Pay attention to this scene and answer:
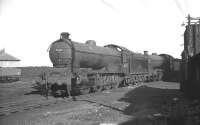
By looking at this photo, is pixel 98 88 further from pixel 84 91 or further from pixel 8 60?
pixel 8 60

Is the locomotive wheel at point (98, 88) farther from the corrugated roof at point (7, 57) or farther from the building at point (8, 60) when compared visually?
the corrugated roof at point (7, 57)

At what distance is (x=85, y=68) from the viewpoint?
17391mm

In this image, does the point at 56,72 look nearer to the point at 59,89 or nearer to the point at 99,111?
the point at 59,89

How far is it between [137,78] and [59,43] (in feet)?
42.5

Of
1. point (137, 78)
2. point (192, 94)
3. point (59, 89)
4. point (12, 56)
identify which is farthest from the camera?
point (12, 56)

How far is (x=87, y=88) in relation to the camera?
17531 mm

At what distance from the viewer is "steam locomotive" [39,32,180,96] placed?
1558 centimetres

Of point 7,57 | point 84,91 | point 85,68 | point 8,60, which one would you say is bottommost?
point 84,91

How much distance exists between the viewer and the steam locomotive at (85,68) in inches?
613

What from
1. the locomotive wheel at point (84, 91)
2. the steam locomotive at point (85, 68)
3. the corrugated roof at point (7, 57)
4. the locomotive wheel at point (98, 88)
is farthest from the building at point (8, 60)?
the locomotive wheel at point (84, 91)

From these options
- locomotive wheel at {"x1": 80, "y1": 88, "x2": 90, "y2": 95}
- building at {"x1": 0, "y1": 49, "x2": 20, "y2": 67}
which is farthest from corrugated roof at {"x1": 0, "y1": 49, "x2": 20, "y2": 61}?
locomotive wheel at {"x1": 80, "y1": 88, "x2": 90, "y2": 95}

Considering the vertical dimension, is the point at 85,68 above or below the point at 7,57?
below

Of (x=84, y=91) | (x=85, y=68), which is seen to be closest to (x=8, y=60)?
(x=85, y=68)

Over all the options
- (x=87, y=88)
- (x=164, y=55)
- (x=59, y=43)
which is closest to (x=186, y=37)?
(x=87, y=88)
